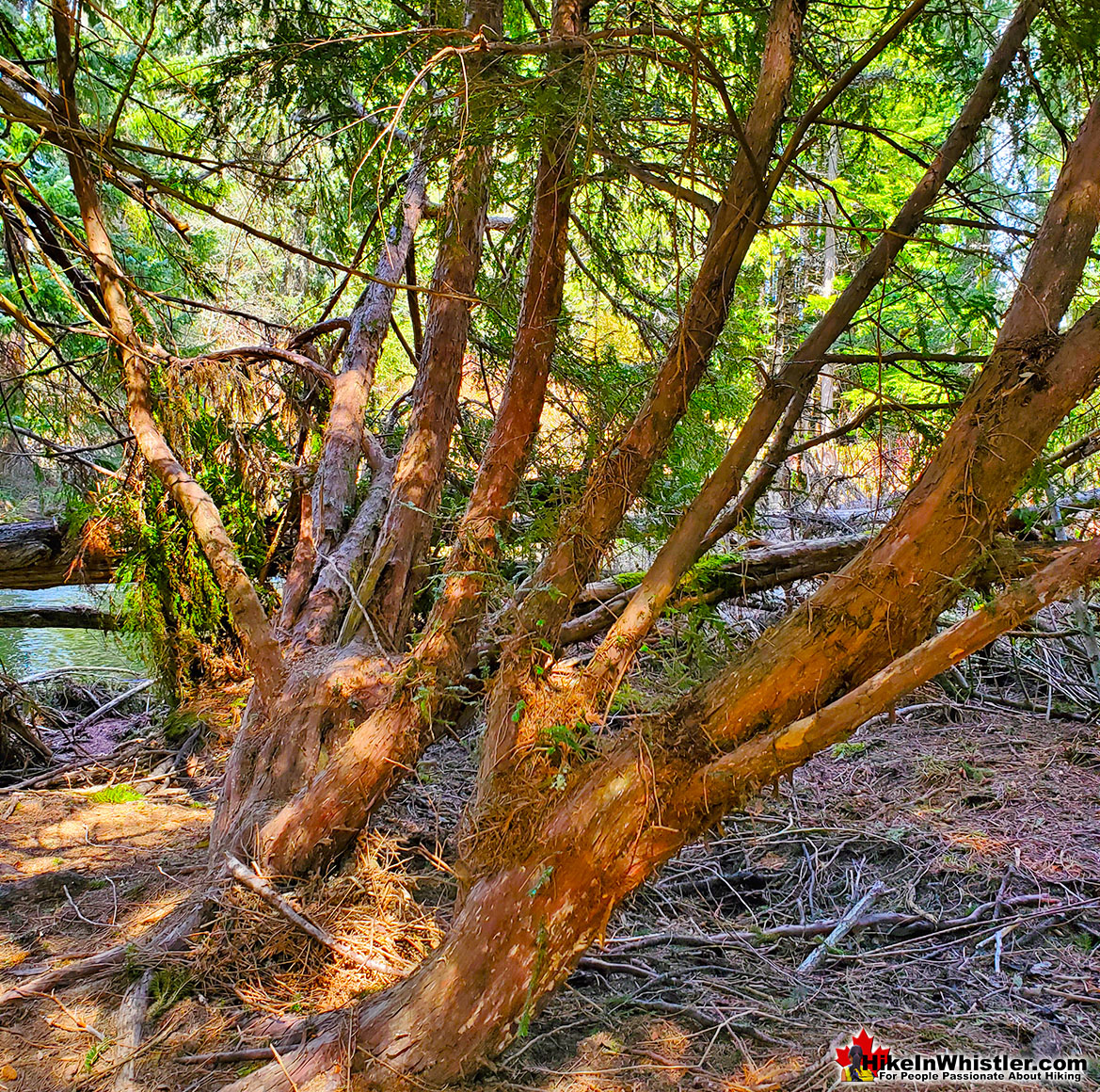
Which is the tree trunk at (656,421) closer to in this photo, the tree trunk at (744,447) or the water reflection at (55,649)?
the tree trunk at (744,447)

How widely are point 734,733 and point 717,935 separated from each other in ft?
5.34

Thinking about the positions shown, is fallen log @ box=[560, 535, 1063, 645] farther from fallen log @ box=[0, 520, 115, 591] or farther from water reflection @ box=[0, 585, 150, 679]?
water reflection @ box=[0, 585, 150, 679]

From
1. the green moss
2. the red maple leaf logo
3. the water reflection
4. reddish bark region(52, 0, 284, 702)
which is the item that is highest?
reddish bark region(52, 0, 284, 702)

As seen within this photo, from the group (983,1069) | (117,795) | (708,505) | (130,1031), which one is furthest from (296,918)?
(117,795)

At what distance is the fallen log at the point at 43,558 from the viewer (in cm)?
538

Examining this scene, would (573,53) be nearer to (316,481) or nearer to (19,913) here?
(316,481)

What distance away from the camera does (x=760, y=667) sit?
235cm

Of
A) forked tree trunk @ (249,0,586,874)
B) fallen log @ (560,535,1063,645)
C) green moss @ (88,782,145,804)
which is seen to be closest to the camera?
forked tree trunk @ (249,0,586,874)

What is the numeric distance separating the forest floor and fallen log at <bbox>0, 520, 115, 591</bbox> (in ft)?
5.03

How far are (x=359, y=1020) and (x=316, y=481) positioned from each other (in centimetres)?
361

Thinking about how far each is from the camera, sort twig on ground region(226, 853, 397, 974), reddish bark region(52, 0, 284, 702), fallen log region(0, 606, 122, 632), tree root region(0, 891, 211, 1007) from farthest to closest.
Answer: fallen log region(0, 606, 122, 632) → reddish bark region(52, 0, 284, 702) → twig on ground region(226, 853, 397, 974) → tree root region(0, 891, 211, 1007)

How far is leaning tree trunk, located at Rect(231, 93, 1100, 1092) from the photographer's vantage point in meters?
2.15

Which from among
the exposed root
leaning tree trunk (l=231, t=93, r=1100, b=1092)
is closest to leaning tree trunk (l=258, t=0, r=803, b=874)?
the exposed root

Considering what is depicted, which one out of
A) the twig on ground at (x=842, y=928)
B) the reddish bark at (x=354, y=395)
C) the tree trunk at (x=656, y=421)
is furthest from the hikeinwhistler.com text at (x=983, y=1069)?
the reddish bark at (x=354, y=395)
